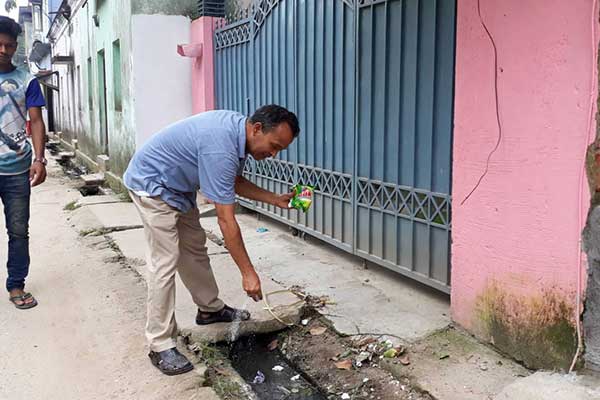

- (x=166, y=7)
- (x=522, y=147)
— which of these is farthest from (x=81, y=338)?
(x=166, y=7)

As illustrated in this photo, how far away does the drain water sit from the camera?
129 inches

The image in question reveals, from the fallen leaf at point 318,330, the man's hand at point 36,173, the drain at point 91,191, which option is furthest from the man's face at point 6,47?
the drain at point 91,191

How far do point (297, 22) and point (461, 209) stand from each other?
2.96 m

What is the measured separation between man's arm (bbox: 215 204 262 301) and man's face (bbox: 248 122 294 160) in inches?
12.7

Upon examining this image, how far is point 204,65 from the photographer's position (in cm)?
781

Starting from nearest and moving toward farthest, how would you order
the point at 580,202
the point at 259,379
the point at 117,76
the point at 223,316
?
the point at 580,202
the point at 259,379
the point at 223,316
the point at 117,76

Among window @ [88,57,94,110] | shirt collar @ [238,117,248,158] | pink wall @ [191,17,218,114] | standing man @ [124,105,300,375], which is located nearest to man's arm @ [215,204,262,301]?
standing man @ [124,105,300,375]

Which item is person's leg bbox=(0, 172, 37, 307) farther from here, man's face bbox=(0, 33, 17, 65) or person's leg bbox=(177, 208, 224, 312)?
person's leg bbox=(177, 208, 224, 312)

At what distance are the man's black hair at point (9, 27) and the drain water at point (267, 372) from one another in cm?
255

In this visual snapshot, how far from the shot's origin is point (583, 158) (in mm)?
2586

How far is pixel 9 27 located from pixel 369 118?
8.44 feet

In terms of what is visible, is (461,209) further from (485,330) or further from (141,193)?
(141,193)

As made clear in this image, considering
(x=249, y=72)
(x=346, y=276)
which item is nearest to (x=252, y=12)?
(x=249, y=72)

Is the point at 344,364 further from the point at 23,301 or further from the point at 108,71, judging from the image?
the point at 108,71
